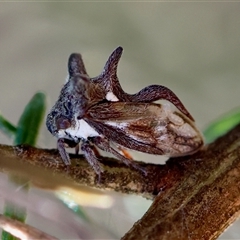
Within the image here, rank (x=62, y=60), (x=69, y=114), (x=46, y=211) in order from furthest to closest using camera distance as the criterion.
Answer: (x=62, y=60) → (x=69, y=114) → (x=46, y=211)

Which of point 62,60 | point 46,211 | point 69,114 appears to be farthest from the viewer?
point 62,60

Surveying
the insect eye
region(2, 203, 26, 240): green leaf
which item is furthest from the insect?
region(2, 203, 26, 240): green leaf

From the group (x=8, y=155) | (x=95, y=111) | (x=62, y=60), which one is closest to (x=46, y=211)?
(x=8, y=155)

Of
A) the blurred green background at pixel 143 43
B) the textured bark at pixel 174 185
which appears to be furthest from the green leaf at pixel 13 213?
the blurred green background at pixel 143 43

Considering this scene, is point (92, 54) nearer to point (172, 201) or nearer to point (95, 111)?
point (95, 111)

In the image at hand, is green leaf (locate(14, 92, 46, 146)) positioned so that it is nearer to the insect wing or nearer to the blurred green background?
the insect wing

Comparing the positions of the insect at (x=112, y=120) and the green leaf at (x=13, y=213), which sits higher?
the insect at (x=112, y=120)

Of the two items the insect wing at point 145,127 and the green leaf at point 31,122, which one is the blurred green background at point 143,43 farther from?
the insect wing at point 145,127

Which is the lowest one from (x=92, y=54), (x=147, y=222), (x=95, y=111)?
(x=147, y=222)

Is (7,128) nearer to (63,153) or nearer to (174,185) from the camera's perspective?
(63,153)
